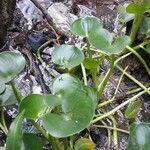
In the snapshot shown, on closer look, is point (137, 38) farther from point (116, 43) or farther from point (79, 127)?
point (79, 127)

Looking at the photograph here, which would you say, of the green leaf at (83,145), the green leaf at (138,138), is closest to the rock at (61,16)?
the green leaf at (83,145)

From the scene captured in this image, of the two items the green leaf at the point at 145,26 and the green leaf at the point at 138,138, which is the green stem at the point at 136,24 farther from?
the green leaf at the point at 138,138

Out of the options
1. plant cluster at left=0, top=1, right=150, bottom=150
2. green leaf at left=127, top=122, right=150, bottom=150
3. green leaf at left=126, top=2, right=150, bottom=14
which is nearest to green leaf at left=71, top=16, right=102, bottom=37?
plant cluster at left=0, top=1, right=150, bottom=150

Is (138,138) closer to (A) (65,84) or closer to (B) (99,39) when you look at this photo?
(A) (65,84)

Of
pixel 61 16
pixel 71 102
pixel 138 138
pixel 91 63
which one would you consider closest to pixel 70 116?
pixel 71 102

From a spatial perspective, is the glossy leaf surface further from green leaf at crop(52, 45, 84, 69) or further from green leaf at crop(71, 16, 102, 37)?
green leaf at crop(52, 45, 84, 69)

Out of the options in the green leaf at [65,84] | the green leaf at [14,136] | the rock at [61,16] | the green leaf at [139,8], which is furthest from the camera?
the rock at [61,16]
